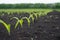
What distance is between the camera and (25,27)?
473 centimetres

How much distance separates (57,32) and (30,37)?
25.0 inches

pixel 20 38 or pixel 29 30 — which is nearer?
pixel 20 38

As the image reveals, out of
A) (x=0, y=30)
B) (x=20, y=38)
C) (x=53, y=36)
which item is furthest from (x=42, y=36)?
(x=0, y=30)

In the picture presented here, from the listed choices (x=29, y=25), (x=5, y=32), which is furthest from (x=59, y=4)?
(x=5, y=32)

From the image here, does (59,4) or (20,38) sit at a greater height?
(20,38)

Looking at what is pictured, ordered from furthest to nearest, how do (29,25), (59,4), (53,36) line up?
(59,4) → (29,25) → (53,36)

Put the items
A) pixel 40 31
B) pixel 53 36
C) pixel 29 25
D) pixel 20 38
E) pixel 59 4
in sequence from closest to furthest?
pixel 20 38 → pixel 53 36 → pixel 40 31 → pixel 29 25 → pixel 59 4

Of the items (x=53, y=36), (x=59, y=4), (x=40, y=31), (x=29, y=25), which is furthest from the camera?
(x=59, y=4)

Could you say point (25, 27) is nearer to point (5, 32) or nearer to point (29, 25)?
point (29, 25)

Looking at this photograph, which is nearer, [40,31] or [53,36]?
[53,36]

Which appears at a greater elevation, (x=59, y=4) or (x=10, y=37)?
(x=10, y=37)

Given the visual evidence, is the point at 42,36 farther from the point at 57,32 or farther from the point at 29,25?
the point at 29,25

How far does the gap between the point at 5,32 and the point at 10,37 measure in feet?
0.77

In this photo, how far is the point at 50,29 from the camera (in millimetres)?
4730
